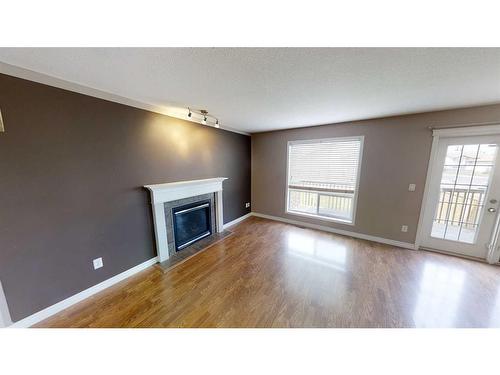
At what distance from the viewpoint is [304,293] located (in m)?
1.79

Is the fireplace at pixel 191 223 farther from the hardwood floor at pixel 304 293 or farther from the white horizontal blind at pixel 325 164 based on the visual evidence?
the white horizontal blind at pixel 325 164

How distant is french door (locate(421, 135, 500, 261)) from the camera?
217 centimetres

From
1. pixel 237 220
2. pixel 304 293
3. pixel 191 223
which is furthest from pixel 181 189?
pixel 304 293

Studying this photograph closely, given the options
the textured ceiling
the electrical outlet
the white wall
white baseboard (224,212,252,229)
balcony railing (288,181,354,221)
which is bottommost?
white baseboard (224,212,252,229)

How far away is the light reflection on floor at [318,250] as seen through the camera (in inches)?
91.6

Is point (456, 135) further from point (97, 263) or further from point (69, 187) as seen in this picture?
point (97, 263)

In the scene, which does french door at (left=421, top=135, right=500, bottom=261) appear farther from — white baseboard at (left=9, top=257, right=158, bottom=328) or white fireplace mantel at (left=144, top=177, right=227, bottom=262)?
white baseboard at (left=9, top=257, right=158, bottom=328)

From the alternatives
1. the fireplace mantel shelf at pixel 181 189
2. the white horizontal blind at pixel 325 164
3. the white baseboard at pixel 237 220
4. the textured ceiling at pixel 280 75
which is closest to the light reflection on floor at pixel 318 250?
the white horizontal blind at pixel 325 164

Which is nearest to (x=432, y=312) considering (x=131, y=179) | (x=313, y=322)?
(x=313, y=322)

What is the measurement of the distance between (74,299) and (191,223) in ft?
4.95

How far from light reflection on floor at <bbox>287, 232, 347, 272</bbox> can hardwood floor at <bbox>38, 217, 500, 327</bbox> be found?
16 millimetres

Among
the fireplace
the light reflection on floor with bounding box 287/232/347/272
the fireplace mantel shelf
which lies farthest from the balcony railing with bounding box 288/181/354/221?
the fireplace

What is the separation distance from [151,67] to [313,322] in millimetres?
2537
